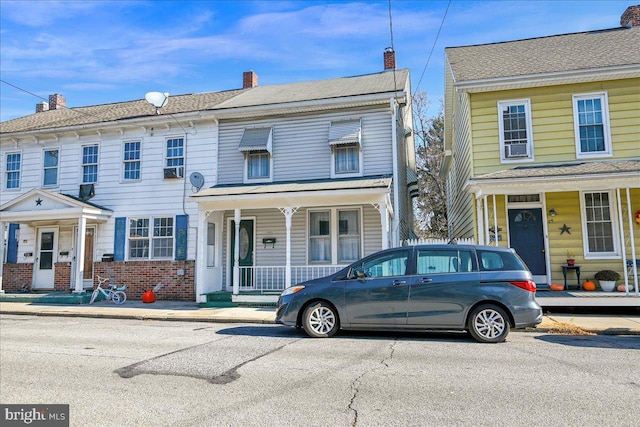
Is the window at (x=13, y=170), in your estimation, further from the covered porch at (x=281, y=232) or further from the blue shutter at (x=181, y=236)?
the covered porch at (x=281, y=232)

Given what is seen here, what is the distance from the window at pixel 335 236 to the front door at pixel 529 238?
175 inches

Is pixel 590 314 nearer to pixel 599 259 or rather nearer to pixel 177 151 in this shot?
pixel 599 259

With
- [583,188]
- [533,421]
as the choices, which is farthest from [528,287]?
[583,188]

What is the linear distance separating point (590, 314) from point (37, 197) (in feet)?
55.3

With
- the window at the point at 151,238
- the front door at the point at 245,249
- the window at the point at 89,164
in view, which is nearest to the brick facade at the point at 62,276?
the window at the point at 151,238

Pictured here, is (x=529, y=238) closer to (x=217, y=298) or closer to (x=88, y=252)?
(x=217, y=298)

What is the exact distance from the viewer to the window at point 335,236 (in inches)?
526

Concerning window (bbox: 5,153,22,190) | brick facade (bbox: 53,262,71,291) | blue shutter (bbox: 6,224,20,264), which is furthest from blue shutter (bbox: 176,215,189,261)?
window (bbox: 5,153,22,190)

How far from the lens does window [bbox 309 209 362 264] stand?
13359 mm

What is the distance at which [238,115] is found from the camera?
14.5m

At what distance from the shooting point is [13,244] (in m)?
16.0

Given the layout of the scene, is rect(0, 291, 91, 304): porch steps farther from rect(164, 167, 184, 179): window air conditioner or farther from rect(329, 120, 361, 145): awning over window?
rect(329, 120, 361, 145): awning over window

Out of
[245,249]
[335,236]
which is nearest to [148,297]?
[245,249]

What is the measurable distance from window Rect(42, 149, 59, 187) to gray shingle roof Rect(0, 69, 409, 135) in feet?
3.30
